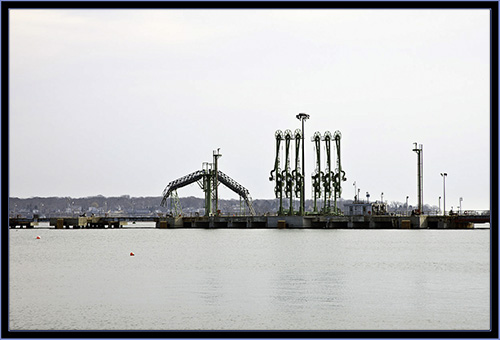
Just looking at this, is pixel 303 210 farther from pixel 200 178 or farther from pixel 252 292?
pixel 252 292

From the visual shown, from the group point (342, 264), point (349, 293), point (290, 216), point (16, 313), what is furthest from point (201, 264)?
point (290, 216)

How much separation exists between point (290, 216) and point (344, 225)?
985 cm

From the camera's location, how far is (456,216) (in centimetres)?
11662

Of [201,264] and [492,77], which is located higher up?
[492,77]

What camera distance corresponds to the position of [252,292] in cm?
3491

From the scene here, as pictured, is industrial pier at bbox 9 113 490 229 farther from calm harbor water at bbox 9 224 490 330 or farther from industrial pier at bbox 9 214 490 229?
calm harbor water at bbox 9 224 490 330

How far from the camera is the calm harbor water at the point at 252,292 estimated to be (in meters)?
26.0

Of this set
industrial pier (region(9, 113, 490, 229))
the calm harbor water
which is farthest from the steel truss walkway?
the calm harbor water

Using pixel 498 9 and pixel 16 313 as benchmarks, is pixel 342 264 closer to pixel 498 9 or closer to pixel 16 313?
pixel 16 313

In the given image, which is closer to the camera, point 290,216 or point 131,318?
point 131,318

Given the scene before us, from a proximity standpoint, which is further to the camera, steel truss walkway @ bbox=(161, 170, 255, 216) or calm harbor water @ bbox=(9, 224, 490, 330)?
steel truss walkway @ bbox=(161, 170, 255, 216)

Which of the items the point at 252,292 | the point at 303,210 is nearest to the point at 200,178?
the point at 303,210

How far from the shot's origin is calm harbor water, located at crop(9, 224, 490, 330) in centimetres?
2595

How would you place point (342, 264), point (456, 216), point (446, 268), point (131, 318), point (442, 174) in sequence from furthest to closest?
point (442, 174)
point (456, 216)
point (342, 264)
point (446, 268)
point (131, 318)
